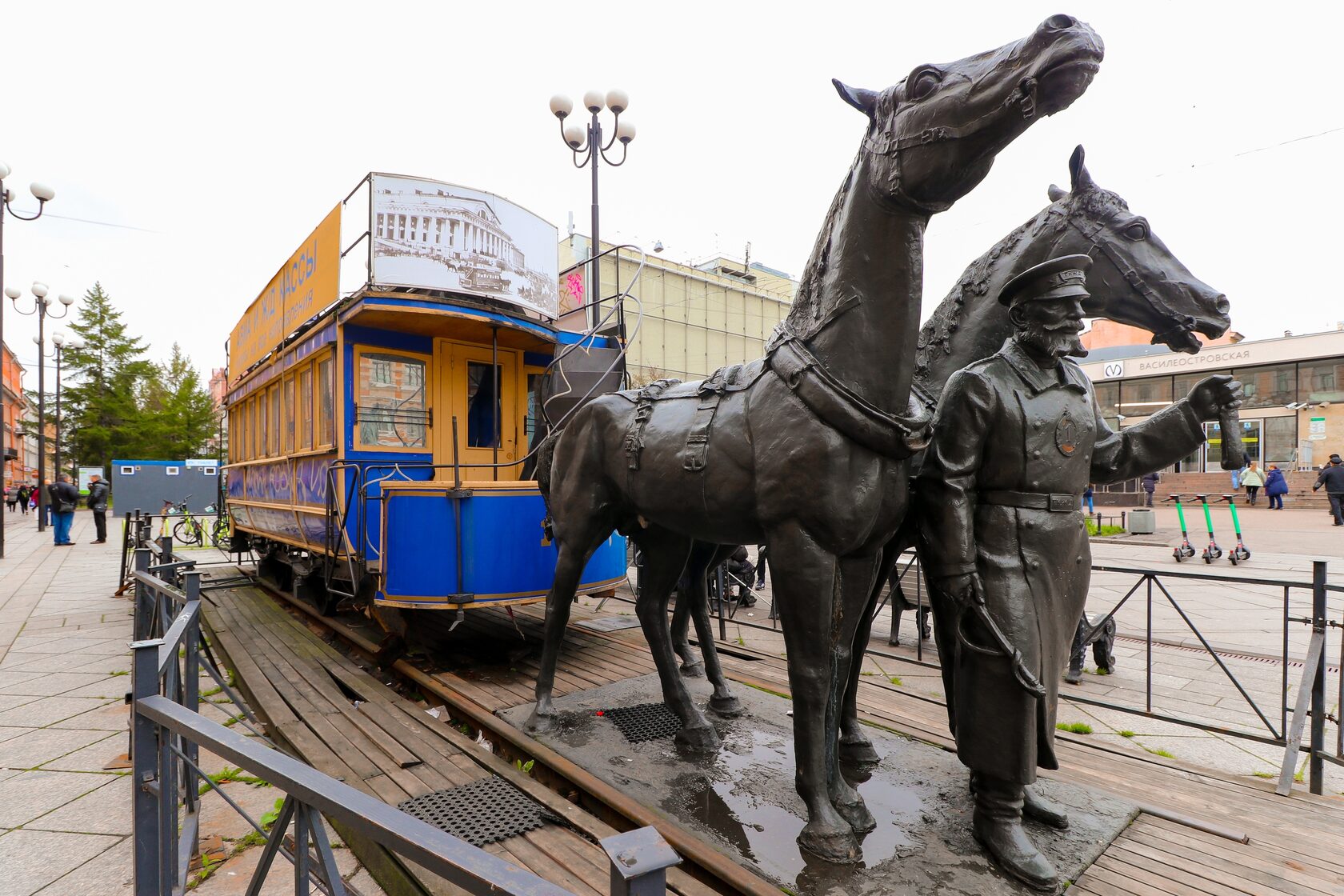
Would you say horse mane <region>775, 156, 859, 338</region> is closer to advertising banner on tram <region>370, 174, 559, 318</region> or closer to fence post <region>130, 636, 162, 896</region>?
fence post <region>130, 636, 162, 896</region>

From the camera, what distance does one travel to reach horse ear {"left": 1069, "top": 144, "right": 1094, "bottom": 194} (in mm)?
2564

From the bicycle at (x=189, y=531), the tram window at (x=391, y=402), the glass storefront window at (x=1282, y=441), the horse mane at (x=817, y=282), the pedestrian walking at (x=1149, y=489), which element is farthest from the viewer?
the glass storefront window at (x=1282, y=441)

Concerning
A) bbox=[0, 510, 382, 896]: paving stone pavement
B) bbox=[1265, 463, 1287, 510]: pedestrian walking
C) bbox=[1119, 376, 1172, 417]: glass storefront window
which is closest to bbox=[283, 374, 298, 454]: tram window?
bbox=[0, 510, 382, 896]: paving stone pavement

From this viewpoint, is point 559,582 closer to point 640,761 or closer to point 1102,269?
point 640,761

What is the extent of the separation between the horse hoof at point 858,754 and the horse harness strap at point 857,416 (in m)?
1.54

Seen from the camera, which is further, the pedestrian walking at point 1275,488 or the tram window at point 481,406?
the pedestrian walking at point 1275,488

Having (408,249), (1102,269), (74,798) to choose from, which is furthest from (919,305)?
(74,798)

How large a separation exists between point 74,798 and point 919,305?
4641 millimetres

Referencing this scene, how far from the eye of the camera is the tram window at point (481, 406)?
621cm

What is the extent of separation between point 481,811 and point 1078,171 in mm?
3543

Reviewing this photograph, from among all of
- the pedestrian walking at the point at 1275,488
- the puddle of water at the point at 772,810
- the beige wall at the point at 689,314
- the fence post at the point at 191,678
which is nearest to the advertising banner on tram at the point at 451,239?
the fence post at the point at 191,678

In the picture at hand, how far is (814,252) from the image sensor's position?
2590mm

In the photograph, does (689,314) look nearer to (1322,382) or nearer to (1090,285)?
(1322,382)

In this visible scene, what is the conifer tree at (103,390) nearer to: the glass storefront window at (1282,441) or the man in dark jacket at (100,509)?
the man in dark jacket at (100,509)
